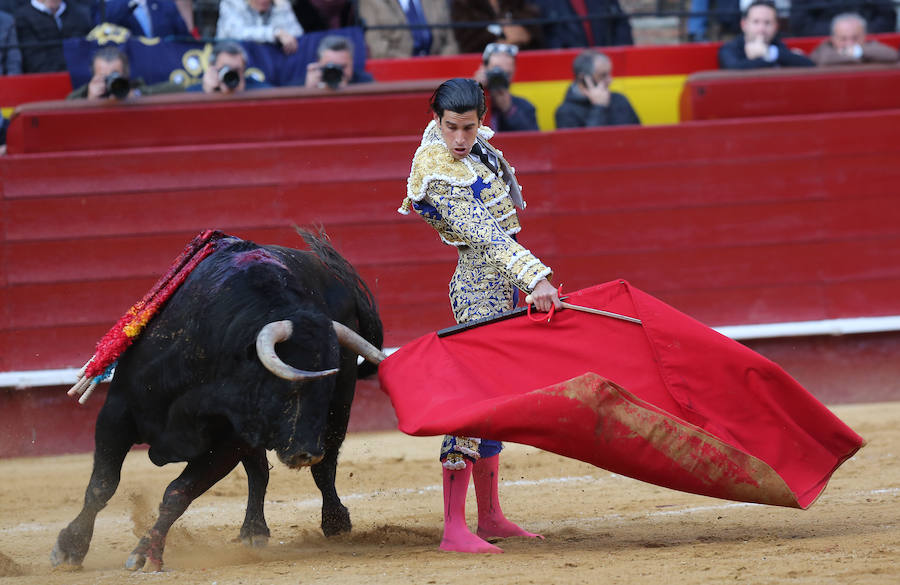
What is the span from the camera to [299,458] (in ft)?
10.3

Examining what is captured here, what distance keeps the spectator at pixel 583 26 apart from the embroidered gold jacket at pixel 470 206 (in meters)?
3.61

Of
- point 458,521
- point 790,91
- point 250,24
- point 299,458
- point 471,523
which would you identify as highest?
point 250,24

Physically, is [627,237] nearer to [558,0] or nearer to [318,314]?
[558,0]

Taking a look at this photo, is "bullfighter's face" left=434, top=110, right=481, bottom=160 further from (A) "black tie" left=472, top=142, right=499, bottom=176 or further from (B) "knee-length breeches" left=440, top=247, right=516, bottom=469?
(B) "knee-length breeches" left=440, top=247, right=516, bottom=469

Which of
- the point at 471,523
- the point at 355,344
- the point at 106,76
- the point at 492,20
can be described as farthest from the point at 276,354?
the point at 492,20

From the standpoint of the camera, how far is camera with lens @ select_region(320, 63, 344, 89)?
591 centimetres

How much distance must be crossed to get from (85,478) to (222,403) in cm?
214

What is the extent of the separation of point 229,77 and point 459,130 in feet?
9.21

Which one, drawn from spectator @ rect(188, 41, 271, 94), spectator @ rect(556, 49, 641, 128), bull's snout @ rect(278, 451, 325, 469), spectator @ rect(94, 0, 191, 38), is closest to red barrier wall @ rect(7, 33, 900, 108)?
spectator @ rect(556, 49, 641, 128)

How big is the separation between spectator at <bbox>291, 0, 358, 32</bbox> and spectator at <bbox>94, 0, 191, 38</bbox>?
1.99ft

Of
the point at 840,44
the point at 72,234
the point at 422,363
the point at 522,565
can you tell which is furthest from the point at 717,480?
the point at 840,44

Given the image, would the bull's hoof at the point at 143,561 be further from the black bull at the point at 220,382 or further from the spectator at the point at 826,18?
the spectator at the point at 826,18

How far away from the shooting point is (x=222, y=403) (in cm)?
325

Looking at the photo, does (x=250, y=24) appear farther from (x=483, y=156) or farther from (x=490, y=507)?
(x=490, y=507)
